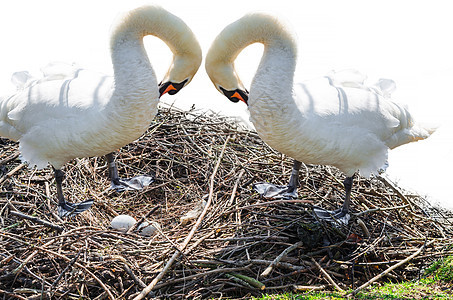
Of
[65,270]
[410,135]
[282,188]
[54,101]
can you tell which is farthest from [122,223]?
[410,135]

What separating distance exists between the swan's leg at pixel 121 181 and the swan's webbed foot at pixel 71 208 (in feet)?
1.49

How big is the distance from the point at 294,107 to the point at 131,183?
224cm

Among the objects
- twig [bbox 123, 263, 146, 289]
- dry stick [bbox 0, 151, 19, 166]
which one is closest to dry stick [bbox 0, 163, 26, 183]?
dry stick [bbox 0, 151, 19, 166]

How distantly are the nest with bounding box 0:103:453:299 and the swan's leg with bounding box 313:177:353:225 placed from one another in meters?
0.10

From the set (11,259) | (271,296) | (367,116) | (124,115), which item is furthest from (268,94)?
(11,259)

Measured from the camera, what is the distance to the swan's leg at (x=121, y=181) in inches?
199

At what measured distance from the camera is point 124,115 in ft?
13.0

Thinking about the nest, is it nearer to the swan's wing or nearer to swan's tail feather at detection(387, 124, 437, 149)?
swan's tail feather at detection(387, 124, 437, 149)

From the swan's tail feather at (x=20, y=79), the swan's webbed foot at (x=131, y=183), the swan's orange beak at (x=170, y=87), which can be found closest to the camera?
the swan's orange beak at (x=170, y=87)

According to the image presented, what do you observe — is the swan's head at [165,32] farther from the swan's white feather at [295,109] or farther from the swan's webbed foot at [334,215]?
the swan's webbed foot at [334,215]

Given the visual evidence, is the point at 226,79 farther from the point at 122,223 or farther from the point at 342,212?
the point at 342,212

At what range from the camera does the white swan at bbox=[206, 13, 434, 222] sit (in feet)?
12.5

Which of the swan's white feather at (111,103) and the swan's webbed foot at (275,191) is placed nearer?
the swan's white feather at (111,103)

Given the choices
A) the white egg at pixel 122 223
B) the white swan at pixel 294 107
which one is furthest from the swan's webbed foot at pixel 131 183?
the white swan at pixel 294 107
